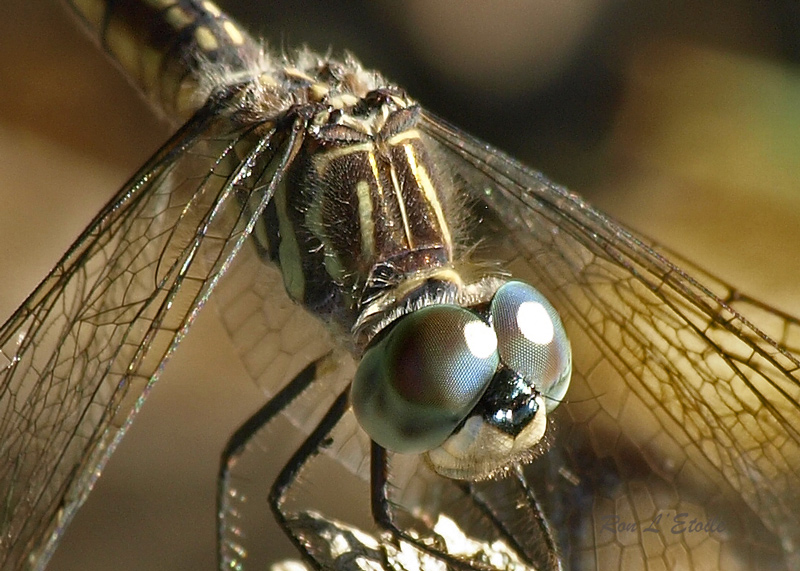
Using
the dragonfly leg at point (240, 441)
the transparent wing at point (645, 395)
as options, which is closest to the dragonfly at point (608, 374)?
the transparent wing at point (645, 395)

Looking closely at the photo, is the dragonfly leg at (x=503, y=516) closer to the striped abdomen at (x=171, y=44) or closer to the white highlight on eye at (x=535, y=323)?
the white highlight on eye at (x=535, y=323)

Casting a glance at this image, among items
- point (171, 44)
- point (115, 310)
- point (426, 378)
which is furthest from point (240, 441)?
point (171, 44)

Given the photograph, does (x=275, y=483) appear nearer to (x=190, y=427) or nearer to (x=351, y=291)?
(x=351, y=291)

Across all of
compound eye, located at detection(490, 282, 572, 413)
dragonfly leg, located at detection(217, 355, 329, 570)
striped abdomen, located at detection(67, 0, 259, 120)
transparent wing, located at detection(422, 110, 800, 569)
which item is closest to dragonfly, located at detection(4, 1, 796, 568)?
transparent wing, located at detection(422, 110, 800, 569)

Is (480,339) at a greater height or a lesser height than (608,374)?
lesser

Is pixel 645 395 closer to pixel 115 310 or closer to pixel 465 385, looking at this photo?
pixel 465 385

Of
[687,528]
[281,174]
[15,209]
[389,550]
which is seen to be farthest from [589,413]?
[15,209]

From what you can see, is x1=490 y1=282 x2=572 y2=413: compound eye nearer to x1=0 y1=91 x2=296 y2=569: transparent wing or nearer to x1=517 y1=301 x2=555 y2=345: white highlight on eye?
x1=517 y1=301 x2=555 y2=345: white highlight on eye
